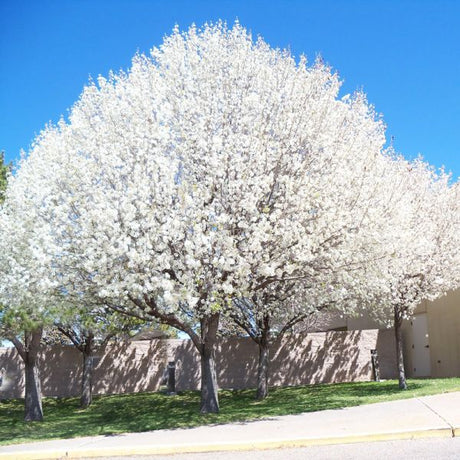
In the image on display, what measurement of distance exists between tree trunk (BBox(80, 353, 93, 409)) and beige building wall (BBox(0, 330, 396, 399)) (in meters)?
1.49

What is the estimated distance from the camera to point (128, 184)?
1340 cm

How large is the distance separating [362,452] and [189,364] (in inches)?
665

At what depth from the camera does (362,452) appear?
8.52 m

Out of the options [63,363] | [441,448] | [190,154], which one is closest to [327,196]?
[190,154]

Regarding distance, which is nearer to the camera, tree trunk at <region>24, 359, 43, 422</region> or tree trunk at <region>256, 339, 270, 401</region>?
tree trunk at <region>24, 359, 43, 422</region>

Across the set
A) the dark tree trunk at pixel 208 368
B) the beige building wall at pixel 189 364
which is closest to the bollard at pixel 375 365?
the beige building wall at pixel 189 364

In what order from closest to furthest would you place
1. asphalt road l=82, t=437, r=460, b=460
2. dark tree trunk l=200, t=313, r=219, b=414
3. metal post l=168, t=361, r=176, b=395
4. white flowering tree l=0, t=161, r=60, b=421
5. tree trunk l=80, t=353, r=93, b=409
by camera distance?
asphalt road l=82, t=437, r=460, b=460 → white flowering tree l=0, t=161, r=60, b=421 → dark tree trunk l=200, t=313, r=219, b=414 → tree trunk l=80, t=353, r=93, b=409 → metal post l=168, t=361, r=176, b=395

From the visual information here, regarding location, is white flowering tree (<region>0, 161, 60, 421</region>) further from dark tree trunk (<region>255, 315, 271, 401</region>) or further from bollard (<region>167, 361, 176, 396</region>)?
dark tree trunk (<region>255, 315, 271, 401</region>)

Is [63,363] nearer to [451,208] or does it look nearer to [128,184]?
[128,184]

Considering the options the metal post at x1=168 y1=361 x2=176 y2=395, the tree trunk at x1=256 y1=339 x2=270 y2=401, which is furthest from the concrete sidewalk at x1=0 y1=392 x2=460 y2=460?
the metal post at x1=168 y1=361 x2=176 y2=395

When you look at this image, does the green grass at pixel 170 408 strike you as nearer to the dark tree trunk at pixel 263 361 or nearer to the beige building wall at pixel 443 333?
the dark tree trunk at pixel 263 361

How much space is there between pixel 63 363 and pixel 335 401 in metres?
13.5

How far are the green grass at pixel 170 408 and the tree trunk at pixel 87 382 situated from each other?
32 cm

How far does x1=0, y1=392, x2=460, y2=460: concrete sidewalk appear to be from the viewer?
935cm
